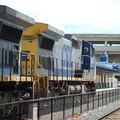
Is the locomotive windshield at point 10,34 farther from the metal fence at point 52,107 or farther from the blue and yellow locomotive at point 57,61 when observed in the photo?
the metal fence at point 52,107

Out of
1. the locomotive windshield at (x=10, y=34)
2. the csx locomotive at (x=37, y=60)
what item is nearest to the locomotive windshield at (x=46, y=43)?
the csx locomotive at (x=37, y=60)

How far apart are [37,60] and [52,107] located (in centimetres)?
266

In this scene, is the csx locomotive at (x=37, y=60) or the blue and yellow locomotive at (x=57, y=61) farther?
the blue and yellow locomotive at (x=57, y=61)

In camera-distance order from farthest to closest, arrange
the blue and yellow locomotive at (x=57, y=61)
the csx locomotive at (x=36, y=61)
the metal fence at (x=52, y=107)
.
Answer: the blue and yellow locomotive at (x=57, y=61)
the csx locomotive at (x=36, y=61)
the metal fence at (x=52, y=107)

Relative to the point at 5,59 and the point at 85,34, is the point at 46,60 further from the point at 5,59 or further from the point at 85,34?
the point at 85,34

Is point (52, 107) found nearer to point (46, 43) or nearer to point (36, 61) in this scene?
point (36, 61)

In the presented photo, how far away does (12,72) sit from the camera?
439 inches

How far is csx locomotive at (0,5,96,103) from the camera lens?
10977 millimetres

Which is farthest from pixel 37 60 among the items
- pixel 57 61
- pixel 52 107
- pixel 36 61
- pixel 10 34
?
pixel 57 61

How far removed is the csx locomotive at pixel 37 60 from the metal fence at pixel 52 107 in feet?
3.91

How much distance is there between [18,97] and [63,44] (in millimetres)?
6329

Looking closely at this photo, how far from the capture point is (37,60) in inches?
503

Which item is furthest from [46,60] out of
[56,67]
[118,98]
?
[118,98]

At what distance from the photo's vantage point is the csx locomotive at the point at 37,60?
36.0ft
